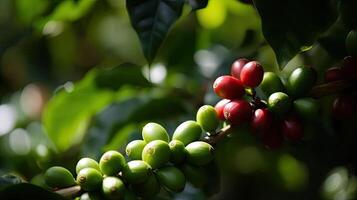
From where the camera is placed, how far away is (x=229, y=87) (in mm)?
1201

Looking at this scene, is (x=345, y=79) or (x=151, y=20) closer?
(x=345, y=79)

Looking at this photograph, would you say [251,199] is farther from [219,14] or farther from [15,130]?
[15,130]

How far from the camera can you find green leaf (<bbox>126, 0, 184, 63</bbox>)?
1338 mm

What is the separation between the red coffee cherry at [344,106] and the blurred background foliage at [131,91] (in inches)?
5.6

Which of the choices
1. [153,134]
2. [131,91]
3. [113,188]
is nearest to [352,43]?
[153,134]

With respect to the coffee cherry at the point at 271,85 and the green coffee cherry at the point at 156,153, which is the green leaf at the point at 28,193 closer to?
the green coffee cherry at the point at 156,153

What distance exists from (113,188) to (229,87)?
1.05 feet

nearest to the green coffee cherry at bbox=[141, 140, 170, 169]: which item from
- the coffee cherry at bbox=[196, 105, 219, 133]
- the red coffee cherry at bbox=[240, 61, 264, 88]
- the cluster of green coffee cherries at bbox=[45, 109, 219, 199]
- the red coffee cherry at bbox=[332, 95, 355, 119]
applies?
the cluster of green coffee cherries at bbox=[45, 109, 219, 199]

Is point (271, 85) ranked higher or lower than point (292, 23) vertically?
lower

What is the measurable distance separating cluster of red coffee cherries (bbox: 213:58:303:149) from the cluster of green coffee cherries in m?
0.08

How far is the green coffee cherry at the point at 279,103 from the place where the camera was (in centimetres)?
117

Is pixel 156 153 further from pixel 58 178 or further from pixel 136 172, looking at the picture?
pixel 58 178

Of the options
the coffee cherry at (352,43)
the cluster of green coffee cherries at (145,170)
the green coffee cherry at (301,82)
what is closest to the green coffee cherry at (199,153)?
the cluster of green coffee cherries at (145,170)

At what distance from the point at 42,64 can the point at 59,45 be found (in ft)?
0.38
